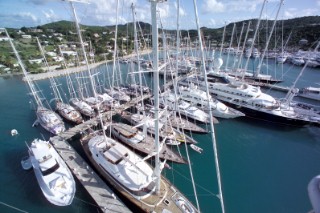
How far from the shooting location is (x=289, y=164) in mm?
26609

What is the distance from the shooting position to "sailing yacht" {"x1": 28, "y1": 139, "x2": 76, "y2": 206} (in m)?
18.5

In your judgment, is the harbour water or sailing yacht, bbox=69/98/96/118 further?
sailing yacht, bbox=69/98/96/118

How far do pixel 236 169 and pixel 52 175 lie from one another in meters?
23.1

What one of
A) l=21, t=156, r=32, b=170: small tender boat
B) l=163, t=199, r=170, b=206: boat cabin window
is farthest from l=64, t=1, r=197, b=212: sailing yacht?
l=21, t=156, r=32, b=170: small tender boat

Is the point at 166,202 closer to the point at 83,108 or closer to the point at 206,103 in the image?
the point at 206,103

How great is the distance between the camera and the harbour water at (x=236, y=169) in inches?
800

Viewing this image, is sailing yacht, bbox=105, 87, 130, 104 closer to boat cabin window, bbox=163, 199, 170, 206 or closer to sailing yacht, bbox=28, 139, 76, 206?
sailing yacht, bbox=28, 139, 76, 206

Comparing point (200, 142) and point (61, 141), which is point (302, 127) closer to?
point (200, 142)

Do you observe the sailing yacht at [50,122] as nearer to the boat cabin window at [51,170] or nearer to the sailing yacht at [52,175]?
the sailing yacht at [52,175]

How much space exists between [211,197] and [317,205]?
20.7 meters

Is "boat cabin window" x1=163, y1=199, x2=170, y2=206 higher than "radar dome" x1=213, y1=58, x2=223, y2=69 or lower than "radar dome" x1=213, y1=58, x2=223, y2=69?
lower

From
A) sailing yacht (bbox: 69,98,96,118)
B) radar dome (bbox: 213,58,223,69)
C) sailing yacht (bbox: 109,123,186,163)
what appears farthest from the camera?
radar dome (bbox: 213,58,223,69)

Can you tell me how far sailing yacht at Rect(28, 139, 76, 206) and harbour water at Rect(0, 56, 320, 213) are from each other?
1916 mm

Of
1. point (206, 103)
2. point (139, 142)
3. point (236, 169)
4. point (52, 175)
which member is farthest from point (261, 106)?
point (52, 175)
